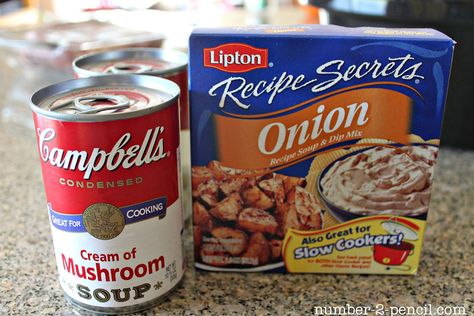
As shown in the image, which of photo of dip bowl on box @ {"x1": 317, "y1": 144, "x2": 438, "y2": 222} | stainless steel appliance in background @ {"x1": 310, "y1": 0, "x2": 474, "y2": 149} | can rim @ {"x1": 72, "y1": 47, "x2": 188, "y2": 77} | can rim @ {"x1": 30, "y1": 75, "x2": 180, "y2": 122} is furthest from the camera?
stainless steel appliance in background @ {"x1": 310, "y1": 0, "x2": 474, "y2": 149}

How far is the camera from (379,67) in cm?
61

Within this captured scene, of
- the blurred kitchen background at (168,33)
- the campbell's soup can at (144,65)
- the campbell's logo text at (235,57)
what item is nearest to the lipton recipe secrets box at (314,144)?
the campbell's logo text at (235,57)

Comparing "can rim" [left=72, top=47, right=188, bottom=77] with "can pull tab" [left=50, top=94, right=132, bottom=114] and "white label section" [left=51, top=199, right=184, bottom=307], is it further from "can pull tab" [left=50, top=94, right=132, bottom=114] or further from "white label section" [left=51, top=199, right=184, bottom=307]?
"white label section" [left=51, top=199, right=184, bottom=307]

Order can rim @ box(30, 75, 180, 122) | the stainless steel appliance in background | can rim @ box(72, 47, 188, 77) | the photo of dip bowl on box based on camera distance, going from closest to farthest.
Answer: can rim @ box(30, 75, 180, 122) < the photo of dip bowl on box < can rim @ box(72, 47, 188, 77) < the stainless steel appliance in background

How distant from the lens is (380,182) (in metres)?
0.66

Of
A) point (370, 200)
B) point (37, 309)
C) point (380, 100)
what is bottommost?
point (37, 309)

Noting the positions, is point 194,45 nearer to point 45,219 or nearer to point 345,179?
point 345,179

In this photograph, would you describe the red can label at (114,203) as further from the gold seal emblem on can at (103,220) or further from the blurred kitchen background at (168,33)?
the blurred kitchen background at (168,33)

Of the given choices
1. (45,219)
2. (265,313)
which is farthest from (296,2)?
(265,313)

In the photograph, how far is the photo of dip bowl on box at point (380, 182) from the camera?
65 centimetres

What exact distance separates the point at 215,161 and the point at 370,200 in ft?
0.69

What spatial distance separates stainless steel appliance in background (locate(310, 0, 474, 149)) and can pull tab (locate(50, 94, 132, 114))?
544mm

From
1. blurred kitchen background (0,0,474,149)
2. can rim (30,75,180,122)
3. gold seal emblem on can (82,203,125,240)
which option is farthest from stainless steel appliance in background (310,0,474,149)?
gold seal emblem on can (82,203,125,240)

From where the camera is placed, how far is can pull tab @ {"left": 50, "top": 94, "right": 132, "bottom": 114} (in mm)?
576
